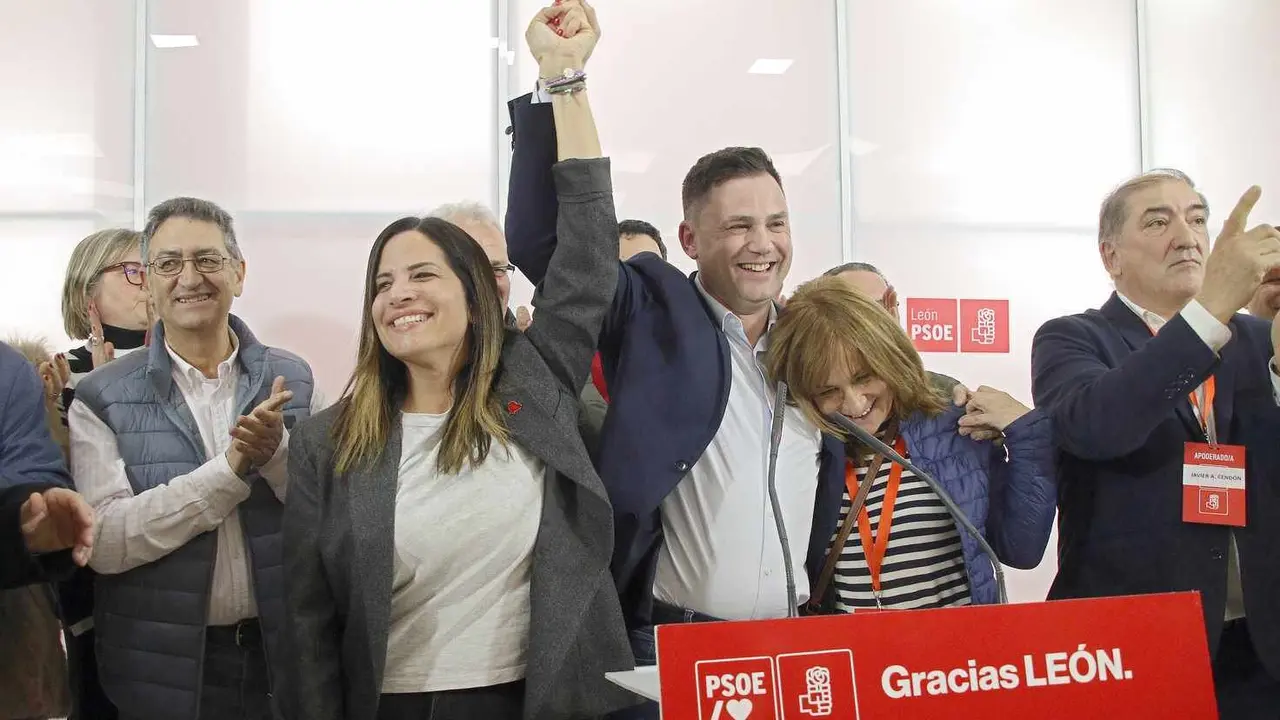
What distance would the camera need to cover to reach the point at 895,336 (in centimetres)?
192

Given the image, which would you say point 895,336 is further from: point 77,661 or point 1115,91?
point 1115,91

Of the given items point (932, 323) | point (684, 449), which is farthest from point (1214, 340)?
point (932, 323)

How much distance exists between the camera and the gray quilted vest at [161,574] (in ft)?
6.47

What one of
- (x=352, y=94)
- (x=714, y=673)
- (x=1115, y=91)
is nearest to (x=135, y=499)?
(x=714, y=673)

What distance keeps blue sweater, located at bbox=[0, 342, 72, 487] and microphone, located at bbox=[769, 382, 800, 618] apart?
4.27ft

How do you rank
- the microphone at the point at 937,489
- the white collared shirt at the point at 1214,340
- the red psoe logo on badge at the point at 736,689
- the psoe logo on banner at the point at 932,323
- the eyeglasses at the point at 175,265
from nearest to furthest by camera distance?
the red psoe logo on badge at the point at 736,689
the microphone at the point at 937,489
the white collared shirt at the point at 1214,340
the eyeglasses at the point at 175,265
the psoe logo on banner at the point at 932,323

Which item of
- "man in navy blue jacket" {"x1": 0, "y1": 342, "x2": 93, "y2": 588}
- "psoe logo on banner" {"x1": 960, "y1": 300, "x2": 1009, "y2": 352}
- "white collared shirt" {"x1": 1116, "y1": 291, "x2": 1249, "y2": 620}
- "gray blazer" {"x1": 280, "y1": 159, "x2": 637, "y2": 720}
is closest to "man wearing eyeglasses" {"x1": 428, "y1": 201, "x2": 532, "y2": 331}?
"gray blazer" {"x1": 280, "y1": 159, "x2": 637, "y2": 720}

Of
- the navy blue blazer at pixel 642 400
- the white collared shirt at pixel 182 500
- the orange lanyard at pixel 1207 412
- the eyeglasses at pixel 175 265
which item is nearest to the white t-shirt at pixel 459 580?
the navy blue blazer at pixel 642 400

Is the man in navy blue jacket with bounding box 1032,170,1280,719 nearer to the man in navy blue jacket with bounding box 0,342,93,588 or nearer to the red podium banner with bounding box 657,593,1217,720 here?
the red podium banner with bounding box 657,593,1217,720

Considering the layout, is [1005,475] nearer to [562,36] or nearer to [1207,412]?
[1207,412]

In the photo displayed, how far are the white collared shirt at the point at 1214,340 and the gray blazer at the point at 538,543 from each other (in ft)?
3.32

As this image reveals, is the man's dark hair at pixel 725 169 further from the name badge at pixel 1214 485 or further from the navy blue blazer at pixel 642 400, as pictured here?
the name badge at pixel 1214 485

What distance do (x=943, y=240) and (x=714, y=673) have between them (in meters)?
4.02

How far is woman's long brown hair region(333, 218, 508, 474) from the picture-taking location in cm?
173
